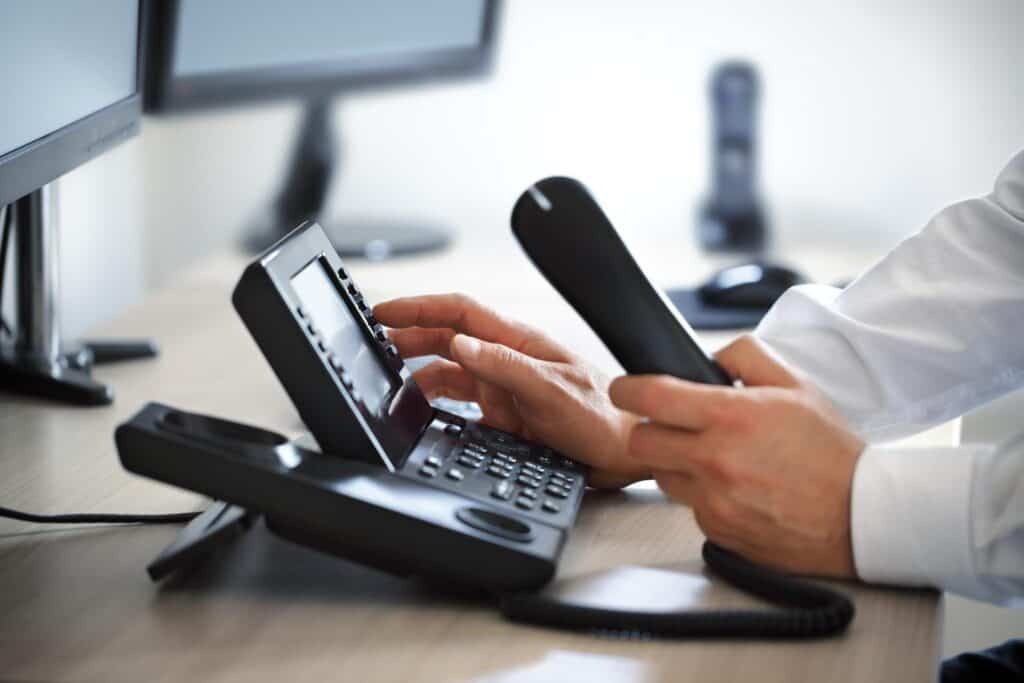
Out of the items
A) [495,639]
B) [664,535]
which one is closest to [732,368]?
[664,535]

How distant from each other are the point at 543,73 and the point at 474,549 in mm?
1332

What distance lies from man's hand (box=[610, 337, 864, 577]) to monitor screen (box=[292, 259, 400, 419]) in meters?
0.13

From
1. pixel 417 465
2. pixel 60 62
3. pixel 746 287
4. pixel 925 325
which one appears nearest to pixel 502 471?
pixel 417 465

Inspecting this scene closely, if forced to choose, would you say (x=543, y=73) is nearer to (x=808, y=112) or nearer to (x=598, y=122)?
(x=598, y=122)

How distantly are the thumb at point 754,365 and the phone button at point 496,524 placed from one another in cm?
15

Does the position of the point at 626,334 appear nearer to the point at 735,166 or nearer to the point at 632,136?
the point at 735,166

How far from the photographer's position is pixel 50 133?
895 mm

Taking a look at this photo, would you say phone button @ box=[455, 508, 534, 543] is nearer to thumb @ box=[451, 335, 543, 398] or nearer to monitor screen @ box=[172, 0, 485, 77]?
thumb @ box=[451, 335, 543, 398]

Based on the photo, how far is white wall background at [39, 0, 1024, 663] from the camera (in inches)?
69.1

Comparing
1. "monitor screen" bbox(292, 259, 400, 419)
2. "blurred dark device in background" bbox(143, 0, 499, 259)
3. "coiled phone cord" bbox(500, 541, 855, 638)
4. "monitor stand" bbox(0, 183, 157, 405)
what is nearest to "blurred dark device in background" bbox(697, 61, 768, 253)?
"blurred dark device in background" bbox(143, 0, 499, 259)

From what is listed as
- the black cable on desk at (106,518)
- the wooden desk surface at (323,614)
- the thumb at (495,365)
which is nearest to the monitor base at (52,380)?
the wooden desk surface at (323,614)

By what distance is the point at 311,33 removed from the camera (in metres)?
1.59

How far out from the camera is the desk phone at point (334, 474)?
0.64 m

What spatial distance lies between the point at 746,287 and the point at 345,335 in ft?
2.24
